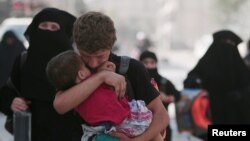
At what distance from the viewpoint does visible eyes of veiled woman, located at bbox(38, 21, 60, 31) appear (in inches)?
199

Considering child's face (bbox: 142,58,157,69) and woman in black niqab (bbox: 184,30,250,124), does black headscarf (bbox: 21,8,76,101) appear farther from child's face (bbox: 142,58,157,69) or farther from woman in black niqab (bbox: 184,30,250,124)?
woman in black niqab (bbox: 184,30,250,124)

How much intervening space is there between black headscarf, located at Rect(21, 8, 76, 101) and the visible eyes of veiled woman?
0.02 meters

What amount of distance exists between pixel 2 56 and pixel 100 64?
30.5ft

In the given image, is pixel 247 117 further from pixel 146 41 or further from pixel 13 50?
pixel 146 41

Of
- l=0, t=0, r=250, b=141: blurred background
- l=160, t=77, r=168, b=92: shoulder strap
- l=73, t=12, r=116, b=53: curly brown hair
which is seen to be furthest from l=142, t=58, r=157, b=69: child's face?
l=0, t=0, r=250, b=141: blurred background

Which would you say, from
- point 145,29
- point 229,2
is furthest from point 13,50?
point 145,29

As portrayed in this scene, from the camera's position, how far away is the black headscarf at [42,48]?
4836mm

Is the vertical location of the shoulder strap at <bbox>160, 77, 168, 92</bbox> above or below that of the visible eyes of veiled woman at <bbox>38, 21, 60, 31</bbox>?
below

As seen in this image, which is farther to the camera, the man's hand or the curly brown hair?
the man's hand

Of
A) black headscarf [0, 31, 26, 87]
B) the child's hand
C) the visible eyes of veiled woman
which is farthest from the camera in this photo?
black headscarf [0, 31, 26, 87]

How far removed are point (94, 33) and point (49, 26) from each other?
Answer: 2057 mm

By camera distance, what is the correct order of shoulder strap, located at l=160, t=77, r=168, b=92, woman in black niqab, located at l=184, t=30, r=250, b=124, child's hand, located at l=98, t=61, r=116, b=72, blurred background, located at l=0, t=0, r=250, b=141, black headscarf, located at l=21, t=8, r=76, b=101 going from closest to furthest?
child's hand, located at l=98, t=61, r=116, b=72 → black headscarf, located at l=21, t=8, r=76, b=101 → shoulder strap, located at l=160, t=77, r=168, b=92 → woman in black niqab, located at l=184, t=30, r=250, b=124 → blurred background, located at l=0, t=0, r=250, b=141

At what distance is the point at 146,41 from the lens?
16453mm

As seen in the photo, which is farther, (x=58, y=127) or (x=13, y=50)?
(x=13, y=50)
